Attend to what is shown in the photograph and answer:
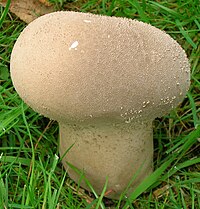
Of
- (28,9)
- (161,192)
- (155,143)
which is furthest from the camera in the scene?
(28,9)

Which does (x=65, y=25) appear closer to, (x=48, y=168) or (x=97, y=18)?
(x=97, y=18)

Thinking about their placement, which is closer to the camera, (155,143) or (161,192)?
(161,192)

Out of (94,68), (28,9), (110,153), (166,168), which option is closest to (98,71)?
(94,68)

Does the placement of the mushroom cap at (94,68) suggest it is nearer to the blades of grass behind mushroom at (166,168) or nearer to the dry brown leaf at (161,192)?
the blades of grass behind mushroom at (166,168)

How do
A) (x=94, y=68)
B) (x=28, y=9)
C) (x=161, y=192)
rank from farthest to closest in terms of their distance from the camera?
(x=28, y=9) < (x=161, y=192) < (x=94, y=68)

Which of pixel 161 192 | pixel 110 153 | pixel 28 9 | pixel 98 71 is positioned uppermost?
pixel 98 71

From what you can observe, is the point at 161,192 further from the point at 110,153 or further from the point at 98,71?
the point at 98,71

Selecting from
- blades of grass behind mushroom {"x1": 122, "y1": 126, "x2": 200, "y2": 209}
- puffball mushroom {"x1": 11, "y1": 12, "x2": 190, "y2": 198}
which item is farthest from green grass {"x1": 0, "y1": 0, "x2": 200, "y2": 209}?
puffball mushroom {"x1": 11, "y1": 12, "x2": 190, "y2": 198}
